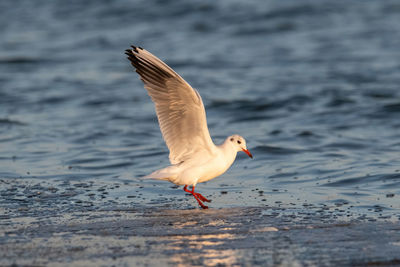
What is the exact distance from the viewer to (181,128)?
248 inches

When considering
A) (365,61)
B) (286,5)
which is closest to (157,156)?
(365,61)

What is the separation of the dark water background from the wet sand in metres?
0.28

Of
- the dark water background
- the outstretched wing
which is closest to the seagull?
the outstretched wing

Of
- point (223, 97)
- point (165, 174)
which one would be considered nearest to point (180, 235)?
point (165, 174)

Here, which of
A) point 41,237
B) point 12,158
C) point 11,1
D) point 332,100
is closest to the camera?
point 41,237

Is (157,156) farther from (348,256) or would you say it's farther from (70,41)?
(70,41)

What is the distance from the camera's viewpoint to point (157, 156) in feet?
28.0

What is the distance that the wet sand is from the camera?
4.44m

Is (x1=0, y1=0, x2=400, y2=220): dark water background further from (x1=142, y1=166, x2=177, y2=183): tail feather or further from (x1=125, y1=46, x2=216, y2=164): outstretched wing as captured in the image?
(x1=125, y1=46, x2=216, y2=164): outstretched wing

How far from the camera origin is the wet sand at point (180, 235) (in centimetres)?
444

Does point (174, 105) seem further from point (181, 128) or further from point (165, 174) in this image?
point (165, 174)

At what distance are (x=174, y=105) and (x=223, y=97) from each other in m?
5.89

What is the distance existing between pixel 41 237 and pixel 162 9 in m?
16.0

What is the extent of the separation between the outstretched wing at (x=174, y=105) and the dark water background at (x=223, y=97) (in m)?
0.57
